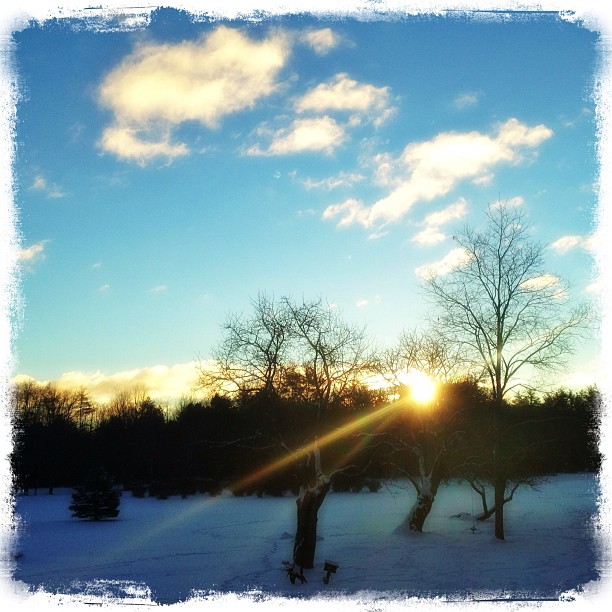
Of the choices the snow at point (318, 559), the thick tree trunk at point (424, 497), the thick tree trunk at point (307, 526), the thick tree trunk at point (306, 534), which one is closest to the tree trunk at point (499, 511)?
the snow at point (318, 559)

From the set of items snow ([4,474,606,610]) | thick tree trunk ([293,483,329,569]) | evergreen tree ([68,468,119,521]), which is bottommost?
evergreen tree ([68,468,119,521])

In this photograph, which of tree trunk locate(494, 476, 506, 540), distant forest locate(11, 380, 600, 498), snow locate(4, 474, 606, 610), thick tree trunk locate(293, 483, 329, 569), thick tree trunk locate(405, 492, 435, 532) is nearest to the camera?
snow locate(4, 474, 606, 610)

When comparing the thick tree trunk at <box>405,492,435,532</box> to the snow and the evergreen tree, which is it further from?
the evergreen tree

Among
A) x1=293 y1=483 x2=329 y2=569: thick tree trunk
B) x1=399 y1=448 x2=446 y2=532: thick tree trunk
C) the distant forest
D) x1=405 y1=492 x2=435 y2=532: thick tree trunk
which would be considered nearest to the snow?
x1=293 y1=483 x2=329 y2=569: thick tree trunk

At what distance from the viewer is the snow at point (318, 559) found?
1134cm

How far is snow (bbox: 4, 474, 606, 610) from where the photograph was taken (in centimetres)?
1134

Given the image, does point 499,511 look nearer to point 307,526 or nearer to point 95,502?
point 307,526

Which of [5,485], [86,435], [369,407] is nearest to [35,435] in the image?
[86,435]

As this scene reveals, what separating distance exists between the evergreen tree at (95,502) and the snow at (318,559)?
31.2 inches

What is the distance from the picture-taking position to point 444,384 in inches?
1015

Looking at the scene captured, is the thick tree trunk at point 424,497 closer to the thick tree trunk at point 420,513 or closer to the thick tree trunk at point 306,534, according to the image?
the thick tree trunk at point 420,513

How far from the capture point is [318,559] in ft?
54.3

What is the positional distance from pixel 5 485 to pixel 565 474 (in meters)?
51.8

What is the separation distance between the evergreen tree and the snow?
2.60 ft
